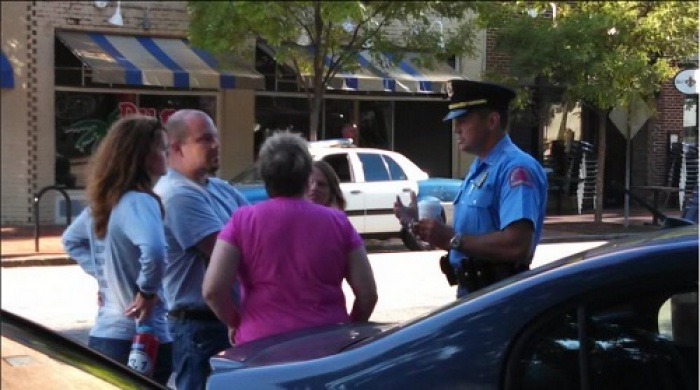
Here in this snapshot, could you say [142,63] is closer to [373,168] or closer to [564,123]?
[373,168]

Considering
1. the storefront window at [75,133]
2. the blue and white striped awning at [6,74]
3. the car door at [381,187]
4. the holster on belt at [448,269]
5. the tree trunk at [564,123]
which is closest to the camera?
the blue and white striped awning at [6,74]

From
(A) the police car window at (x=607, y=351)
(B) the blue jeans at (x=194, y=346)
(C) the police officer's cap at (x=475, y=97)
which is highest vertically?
(C) the police officer's cap at (x=475, y=97)

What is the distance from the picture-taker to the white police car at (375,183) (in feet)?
46.2

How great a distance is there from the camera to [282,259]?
335 centimetres

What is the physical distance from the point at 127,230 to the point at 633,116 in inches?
591

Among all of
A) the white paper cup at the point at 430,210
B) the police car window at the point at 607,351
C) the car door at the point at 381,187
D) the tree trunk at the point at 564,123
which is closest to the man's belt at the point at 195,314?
the white paper cup at the point at 430,210

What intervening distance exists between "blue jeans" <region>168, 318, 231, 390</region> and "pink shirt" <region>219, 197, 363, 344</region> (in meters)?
0.30

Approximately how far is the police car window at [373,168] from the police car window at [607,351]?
1208 cm

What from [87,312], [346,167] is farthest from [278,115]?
[87,312]

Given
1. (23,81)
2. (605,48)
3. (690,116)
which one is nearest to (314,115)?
(605,48)

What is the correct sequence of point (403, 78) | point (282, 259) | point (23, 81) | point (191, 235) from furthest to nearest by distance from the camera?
point (403, 78)
point (191, 235)
point (282, 259)
point (23, 81)

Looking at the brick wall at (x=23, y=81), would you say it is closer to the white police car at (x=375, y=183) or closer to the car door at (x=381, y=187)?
the white police car at (x=375, y=183)

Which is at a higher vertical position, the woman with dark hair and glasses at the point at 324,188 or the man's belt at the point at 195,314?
the woman with dark hair and glasses at the point at 324,188

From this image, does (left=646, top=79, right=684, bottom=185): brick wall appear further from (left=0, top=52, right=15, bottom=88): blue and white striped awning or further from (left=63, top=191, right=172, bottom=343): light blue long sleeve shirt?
(left=0, top=52, right=15, bottom=88): blue and white striped awning
